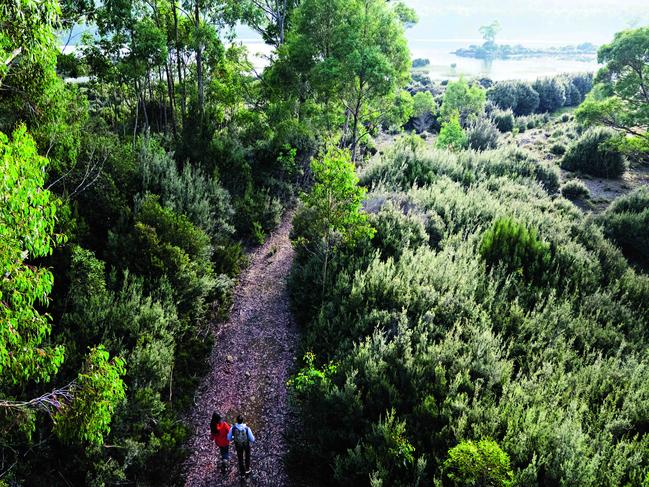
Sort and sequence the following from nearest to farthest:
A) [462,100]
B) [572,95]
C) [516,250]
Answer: [516,250]
[462,100]
[572,95]

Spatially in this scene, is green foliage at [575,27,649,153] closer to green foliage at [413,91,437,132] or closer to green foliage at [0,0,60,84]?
green foliage at [413,91,437,132]

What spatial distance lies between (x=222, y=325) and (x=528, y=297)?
9886mm

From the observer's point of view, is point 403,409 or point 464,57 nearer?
point 403,409

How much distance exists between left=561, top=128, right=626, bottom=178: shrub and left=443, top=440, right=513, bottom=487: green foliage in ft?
98.6

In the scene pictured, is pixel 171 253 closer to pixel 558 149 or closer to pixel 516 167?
pixel 516 167

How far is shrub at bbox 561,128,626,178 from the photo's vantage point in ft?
94.8

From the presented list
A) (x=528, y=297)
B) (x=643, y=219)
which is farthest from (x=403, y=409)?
(x=643, y=219)

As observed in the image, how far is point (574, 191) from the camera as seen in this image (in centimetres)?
2545

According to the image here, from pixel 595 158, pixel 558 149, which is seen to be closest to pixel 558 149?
pixel 558 149

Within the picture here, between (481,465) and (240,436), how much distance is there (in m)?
4.61

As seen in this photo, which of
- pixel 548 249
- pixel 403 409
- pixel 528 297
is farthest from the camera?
pixel 548 249

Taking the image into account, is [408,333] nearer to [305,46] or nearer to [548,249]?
[548,249]

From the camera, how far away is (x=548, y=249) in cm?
1442

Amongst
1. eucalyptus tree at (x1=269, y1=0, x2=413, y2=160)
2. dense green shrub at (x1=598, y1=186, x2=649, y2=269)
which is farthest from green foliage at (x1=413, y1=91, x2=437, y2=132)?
dense green shrub at (x1=598, y1=186, x2=649, y2=269)
